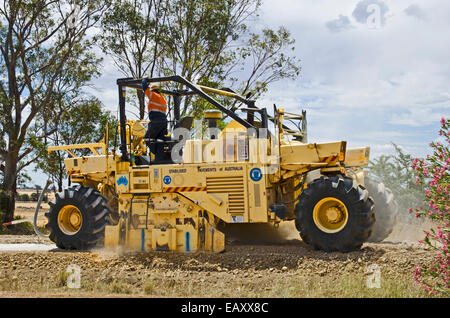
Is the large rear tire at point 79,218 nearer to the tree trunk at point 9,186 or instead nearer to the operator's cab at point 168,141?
the operator's cab at point 168,141

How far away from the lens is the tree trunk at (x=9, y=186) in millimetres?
22125

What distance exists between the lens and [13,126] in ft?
73.5

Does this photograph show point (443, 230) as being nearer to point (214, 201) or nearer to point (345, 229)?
point (345, 229)

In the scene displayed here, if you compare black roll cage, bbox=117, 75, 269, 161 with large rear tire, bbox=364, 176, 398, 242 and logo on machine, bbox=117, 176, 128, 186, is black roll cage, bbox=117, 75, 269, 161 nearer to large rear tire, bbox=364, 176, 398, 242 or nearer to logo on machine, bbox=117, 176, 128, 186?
logo on machine, bbox=117, 176, 128, 186

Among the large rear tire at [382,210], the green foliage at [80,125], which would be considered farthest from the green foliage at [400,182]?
the green foliage at [80,125]

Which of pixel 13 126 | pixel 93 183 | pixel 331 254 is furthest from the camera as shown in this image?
pixel 13 126

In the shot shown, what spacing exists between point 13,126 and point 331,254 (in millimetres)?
17632

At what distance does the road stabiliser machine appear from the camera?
30.1 feet

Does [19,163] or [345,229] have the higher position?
[19,163]

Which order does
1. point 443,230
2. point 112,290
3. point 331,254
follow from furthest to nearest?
point 331,254 → point 112,290 → point 443,230

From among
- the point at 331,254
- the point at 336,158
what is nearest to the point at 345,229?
the point at 331,254

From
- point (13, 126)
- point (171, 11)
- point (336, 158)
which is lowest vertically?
point (336, 158)

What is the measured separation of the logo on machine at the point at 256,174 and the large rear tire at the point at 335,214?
2.82ft

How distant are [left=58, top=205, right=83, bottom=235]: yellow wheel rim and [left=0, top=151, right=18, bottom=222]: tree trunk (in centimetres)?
1225
